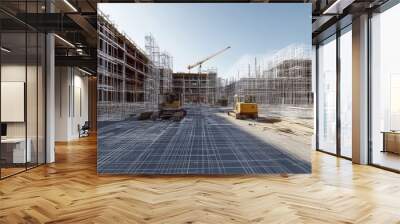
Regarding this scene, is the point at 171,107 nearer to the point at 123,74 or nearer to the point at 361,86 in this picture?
the point at 123,74

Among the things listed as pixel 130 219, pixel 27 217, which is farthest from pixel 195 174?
pixel 27 217

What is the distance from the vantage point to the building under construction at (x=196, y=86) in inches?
250

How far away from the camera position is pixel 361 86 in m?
7.36

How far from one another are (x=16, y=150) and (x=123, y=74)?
2.49m

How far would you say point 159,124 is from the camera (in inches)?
242

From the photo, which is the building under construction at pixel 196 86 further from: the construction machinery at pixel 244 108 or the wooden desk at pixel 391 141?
the wooden desk at pixel 391 141

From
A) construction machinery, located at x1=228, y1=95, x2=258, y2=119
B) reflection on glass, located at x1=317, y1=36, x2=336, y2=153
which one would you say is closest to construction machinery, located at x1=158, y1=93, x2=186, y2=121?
construction machinery, located at x1=228, y1=95, x2=258, y2=119

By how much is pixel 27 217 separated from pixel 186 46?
3784 millimetres

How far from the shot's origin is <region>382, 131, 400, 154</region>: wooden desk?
6538mm

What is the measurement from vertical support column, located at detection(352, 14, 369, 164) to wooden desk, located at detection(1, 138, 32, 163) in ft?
22.0

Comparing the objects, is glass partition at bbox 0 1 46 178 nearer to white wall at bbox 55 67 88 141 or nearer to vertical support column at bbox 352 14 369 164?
white wall at bbox 55 67 88 141

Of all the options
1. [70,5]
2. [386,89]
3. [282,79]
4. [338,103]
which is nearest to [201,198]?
[282,79]

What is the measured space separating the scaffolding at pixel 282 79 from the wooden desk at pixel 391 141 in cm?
189

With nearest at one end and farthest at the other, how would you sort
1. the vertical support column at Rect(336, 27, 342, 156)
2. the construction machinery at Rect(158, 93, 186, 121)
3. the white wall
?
the construction machinery at Rect(158, 93, 186, 121), the vertical support column at Rect(336, 27, 342, 156), the white wall
